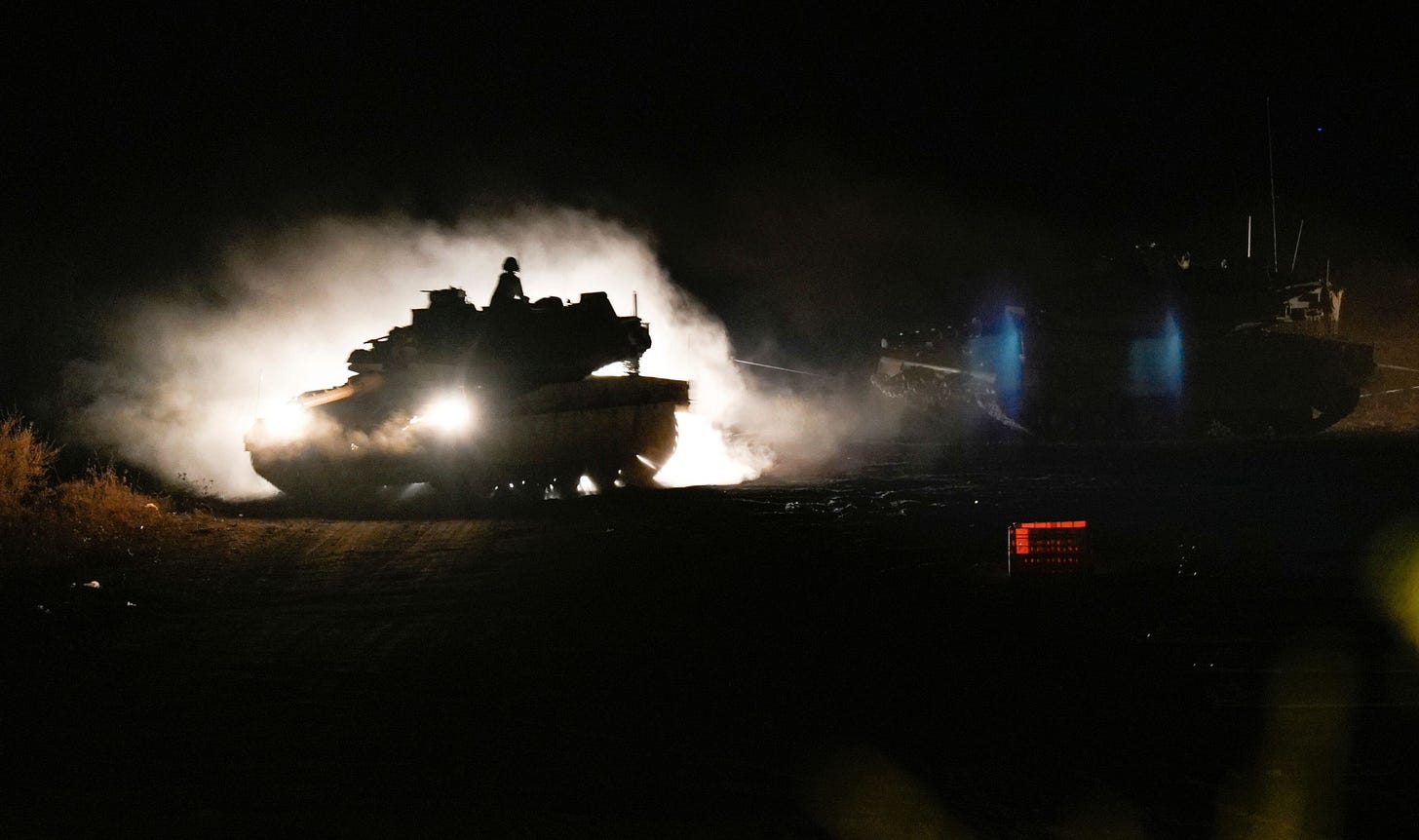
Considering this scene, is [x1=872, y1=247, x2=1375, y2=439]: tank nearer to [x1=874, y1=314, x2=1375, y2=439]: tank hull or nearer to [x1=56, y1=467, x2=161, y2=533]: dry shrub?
[x1=874, y1=314, x2=1375, y2=439]: tank hull

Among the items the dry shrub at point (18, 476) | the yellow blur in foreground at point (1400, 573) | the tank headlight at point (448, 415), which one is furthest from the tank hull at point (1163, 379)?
the dry shrub at point (18, 476)

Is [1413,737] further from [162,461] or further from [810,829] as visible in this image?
[162,461]

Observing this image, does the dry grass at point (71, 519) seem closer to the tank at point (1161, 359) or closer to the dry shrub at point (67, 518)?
the dry shrub at point (67, 518)

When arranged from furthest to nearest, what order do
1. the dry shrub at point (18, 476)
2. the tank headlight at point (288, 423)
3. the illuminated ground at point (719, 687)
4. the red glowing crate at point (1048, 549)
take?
the tank headlight at point (288, 423)
the dry shrub at point (18, 476)
the red glowing crate at point (1048, 549)
the illuminated ground at point (719, 687)

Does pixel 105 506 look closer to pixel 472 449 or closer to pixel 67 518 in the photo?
pixel 67 518

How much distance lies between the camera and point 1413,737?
4504mm

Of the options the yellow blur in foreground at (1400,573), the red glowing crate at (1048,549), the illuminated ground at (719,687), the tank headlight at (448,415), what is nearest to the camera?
the illuminated ground at (719,687)

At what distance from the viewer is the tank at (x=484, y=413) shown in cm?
1214

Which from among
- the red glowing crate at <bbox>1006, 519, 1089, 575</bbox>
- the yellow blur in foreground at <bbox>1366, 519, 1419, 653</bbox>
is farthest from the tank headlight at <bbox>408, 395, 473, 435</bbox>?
the yellow blur in foreground at <bbox>1366, 519, 1419, 653</bbox>

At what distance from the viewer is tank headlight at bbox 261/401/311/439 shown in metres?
12.3

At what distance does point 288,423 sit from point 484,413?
6.84 feet

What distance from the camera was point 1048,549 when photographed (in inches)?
307

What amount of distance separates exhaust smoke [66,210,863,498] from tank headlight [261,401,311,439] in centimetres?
193

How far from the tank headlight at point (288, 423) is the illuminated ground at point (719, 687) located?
91.6 inches
